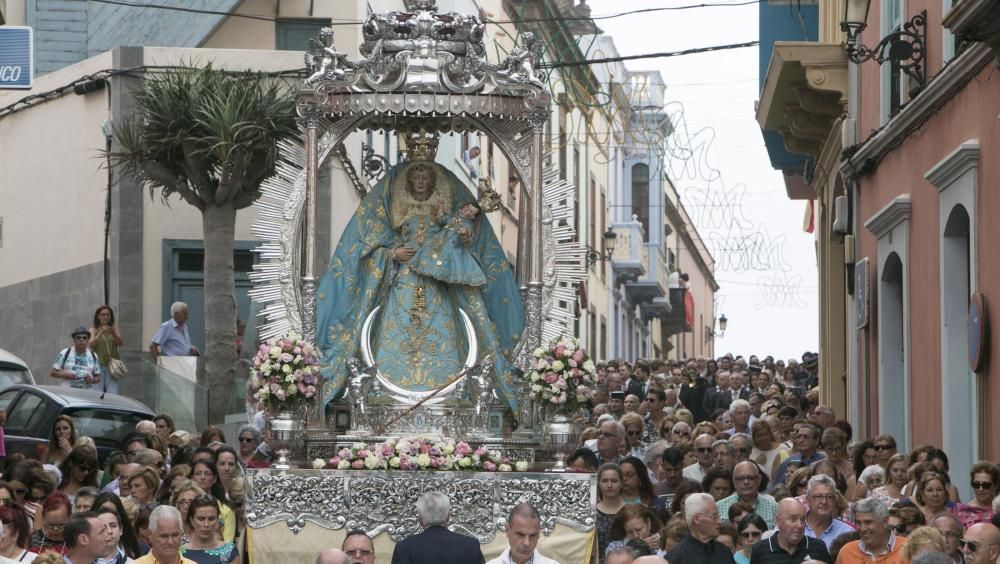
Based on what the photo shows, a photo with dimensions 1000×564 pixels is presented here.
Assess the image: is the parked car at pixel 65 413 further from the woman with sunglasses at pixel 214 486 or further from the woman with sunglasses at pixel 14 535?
the woman with sunglasses at pixel 14 535

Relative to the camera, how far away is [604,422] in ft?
51.9

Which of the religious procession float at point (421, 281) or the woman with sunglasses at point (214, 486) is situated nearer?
the woman with sunglasses at point (214, 486)

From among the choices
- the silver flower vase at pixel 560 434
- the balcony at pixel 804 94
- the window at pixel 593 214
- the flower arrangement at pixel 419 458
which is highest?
the window at pixel 593 214

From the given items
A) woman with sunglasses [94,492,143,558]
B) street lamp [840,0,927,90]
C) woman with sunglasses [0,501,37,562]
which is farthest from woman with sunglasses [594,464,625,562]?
street lamp [840,0,927,90]

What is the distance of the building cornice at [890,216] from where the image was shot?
1777 cm

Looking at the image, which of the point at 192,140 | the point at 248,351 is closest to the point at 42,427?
the point at 192,140

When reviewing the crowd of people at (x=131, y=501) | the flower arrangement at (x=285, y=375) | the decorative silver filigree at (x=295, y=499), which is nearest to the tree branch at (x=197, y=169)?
the crowd of people at (x=131, y=501)

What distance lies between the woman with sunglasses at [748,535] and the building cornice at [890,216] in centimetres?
609

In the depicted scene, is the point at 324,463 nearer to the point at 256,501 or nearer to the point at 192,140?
the point at 256,501

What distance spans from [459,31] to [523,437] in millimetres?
2982

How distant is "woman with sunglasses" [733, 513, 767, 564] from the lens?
12.1 metres

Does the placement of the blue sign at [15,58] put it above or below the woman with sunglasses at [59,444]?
above

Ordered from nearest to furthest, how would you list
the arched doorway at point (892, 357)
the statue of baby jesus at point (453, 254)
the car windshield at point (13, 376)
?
the statue of baby jesus at point (453, 254) < the arched doorway at point (892, 357) < the car windshield at point (13, 376)

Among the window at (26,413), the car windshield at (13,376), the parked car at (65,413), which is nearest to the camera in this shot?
the parked car at (65,413)
